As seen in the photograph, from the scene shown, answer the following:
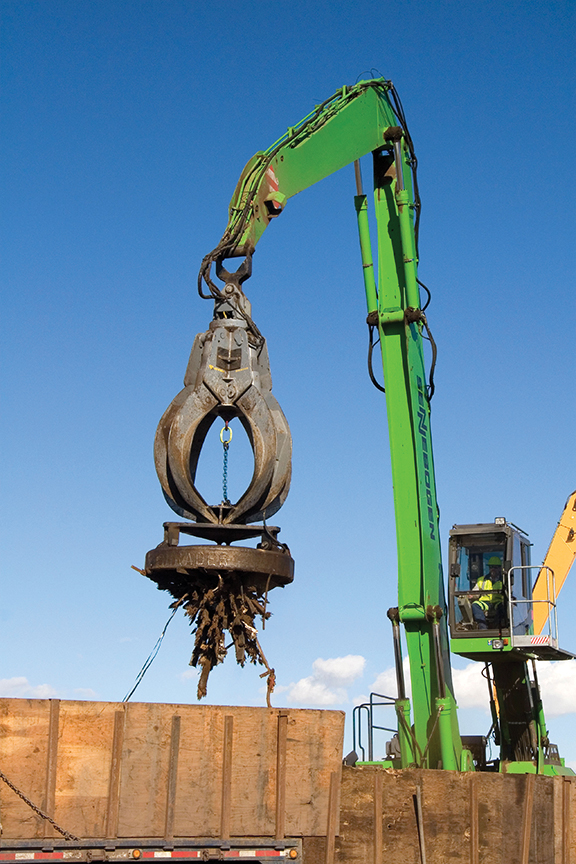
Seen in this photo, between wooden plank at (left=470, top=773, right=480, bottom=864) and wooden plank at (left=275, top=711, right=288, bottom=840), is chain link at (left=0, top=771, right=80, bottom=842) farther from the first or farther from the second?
wooden plank at (left=470, top=773, right=480, bottom=864)

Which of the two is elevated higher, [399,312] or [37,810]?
[399,312]

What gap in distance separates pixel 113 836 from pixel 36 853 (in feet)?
1.93

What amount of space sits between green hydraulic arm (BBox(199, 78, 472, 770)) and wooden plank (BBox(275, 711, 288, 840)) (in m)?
3.99

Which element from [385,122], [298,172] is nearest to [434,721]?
[298,172]

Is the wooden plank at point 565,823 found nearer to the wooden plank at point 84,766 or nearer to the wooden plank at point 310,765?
the wooden plank at point 310,765

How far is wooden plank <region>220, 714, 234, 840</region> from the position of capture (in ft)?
28.0

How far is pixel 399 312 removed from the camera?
14.1 meters

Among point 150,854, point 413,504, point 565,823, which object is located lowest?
point 150,854

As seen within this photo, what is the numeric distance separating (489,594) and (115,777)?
6544 mm

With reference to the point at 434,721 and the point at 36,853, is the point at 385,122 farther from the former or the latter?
the point at 36,853

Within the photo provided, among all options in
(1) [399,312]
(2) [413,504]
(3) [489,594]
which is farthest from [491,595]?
(1) [399,312]

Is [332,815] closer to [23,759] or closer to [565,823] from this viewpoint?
[23,759]

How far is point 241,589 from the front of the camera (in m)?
9.74

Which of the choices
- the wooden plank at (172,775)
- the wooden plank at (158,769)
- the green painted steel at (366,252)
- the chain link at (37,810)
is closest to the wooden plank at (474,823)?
the wooden plank at (158,769)
